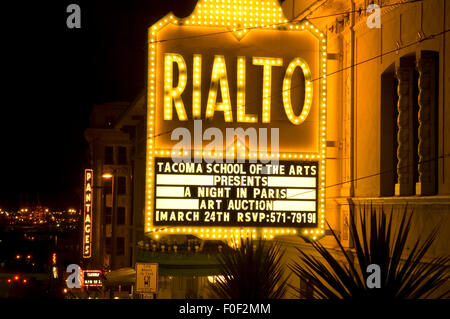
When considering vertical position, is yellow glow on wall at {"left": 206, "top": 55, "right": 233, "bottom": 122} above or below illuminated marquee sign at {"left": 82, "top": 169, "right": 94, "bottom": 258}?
above

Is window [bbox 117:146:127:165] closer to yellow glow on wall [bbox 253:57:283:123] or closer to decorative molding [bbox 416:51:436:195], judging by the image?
yellow glow on wall [bbox 253:57:283:123]

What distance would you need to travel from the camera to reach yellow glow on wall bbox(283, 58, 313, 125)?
12797 mm

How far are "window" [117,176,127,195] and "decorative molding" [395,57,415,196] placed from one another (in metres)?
47.1

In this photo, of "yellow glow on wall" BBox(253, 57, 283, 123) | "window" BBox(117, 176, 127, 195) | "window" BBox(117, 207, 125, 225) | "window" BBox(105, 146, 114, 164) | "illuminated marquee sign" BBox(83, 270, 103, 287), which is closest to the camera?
"yellow glow on wall" BBox(253, 57, 283, 123)

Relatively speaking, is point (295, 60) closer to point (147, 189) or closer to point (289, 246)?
point (147, 189)

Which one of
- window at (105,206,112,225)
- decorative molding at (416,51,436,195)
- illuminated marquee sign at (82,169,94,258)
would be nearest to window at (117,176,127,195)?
window at (105,206,112,225)

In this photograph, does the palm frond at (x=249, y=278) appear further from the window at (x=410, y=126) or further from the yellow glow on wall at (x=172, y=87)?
the yellow glow on wall at (x=172, y=87)

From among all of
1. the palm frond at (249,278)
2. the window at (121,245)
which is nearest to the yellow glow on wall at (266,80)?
the palm frond at (249,278)

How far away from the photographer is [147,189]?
12.3 metres

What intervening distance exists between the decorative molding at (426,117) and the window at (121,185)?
48.0m
